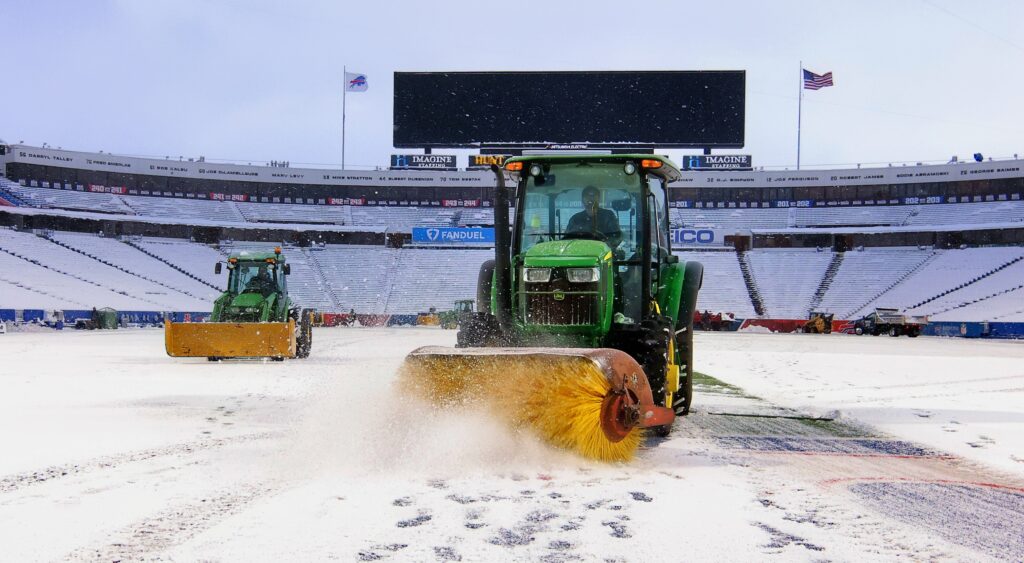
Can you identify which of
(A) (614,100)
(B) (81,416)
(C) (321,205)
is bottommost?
(B) (81,416)

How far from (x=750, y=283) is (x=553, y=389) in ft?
173

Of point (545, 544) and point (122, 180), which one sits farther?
point (122, 180)

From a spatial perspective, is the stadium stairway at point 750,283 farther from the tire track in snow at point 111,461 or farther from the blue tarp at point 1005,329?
the tire track in snow at point 111,461

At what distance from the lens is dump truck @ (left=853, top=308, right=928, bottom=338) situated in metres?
40.3

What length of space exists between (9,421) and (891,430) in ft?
26.7

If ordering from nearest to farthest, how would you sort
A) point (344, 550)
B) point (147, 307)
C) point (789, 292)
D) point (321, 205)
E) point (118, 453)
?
point (344, 550) < point (118, 453) < point (147, 307) < point (789, 292) < point (321, 205)

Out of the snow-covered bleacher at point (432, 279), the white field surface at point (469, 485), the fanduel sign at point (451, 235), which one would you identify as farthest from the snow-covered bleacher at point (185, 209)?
the white field surface at point (469, 485)

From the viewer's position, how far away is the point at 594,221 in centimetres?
711

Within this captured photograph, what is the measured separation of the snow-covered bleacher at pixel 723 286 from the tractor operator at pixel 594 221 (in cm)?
4448

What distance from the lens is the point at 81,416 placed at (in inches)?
317

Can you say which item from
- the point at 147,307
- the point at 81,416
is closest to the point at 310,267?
the point at 147,307

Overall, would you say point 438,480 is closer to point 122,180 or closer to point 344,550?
point 344,550

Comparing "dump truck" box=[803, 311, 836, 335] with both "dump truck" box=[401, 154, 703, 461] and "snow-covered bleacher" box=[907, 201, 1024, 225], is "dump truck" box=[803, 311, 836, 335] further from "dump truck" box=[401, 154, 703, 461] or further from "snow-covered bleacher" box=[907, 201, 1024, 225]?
"dump truck" box=[401, 154, 703, 461]

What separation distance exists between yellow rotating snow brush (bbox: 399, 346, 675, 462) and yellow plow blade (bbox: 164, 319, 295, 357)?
11234 mm
